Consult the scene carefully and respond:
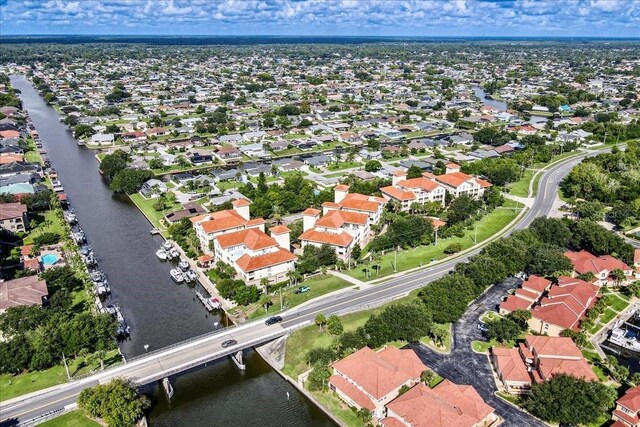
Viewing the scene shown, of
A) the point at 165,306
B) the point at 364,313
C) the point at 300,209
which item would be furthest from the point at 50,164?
the point at 364,313

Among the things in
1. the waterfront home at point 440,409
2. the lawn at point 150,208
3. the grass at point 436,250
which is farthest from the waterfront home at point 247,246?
the waterfront home at point 440,409

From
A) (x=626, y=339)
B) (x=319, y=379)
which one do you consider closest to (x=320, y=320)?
(x=319, y=379)

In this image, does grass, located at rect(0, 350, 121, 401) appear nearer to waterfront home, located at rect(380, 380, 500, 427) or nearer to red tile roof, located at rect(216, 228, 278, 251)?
red tile roof, located at rect(216, 228, 278, 251)

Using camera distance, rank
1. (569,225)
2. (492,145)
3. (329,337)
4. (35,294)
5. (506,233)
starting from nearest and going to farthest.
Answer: (329,337)
(35,294)
(569,225)
(506,233)
(492,145)

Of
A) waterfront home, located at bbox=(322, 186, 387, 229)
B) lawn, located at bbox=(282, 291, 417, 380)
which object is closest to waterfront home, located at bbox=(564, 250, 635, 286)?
lawn, located at bbox=(282, 291, 417, 380)

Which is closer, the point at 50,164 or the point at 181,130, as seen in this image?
the point at 50,164

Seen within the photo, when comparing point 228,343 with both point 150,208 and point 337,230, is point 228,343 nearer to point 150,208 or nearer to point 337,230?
point 337,230

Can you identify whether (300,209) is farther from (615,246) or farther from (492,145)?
(492,145)
